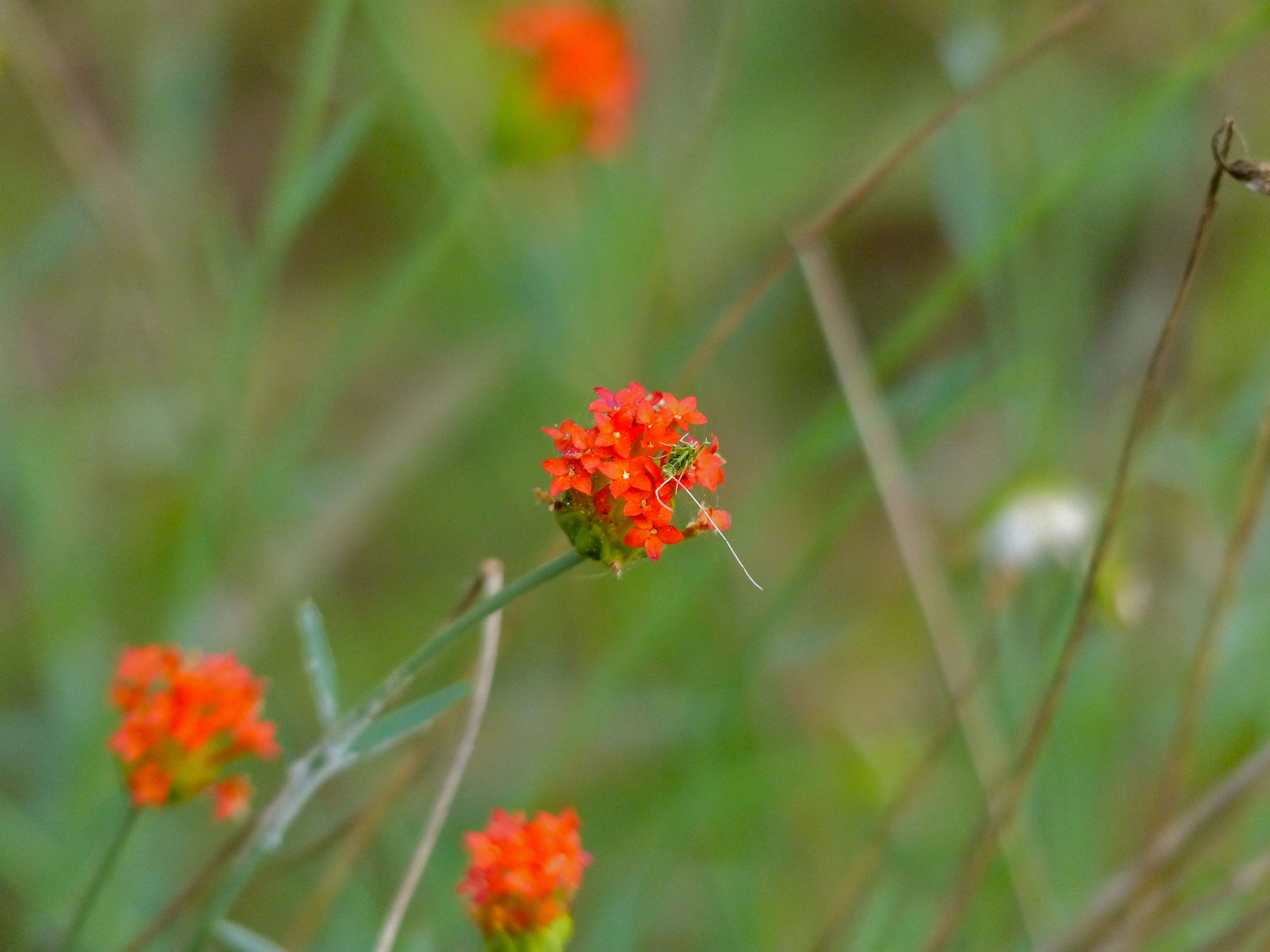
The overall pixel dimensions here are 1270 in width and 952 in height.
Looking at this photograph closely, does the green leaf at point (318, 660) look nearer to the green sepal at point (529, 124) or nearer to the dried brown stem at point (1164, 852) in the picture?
the dried brown stem at point (1164, 852)

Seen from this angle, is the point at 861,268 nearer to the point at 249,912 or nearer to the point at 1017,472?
the point at 1017,472

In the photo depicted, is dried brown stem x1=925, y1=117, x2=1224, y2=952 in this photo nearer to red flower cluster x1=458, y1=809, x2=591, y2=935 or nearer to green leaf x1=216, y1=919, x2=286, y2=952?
red flower cluster x1=458, y1=809, x2=591, y2=935

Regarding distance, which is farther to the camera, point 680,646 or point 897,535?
point 680,646

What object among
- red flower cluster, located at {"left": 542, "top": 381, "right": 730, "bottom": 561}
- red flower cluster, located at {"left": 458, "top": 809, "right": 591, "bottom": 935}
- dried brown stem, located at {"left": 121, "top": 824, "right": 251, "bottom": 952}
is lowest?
red flower cluster, located at {"left": 458, "top": 809, "right": 591, "bottom": 935}

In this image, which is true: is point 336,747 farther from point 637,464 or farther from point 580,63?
point 580,63

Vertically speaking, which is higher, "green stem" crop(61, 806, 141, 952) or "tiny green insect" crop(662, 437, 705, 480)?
"green stem" crop(61, 806, 141, 952)

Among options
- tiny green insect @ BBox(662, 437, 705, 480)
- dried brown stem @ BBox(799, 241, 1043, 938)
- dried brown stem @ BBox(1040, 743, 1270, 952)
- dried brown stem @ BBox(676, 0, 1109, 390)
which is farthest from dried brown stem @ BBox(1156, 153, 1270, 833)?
tiny green insect @ BBox(662, 437, 705, 480)

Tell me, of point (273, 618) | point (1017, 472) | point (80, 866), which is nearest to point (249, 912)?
point (80, 866)

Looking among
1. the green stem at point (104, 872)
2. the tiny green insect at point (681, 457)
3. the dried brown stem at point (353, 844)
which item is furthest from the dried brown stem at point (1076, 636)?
the green stem at point (104, 872)
